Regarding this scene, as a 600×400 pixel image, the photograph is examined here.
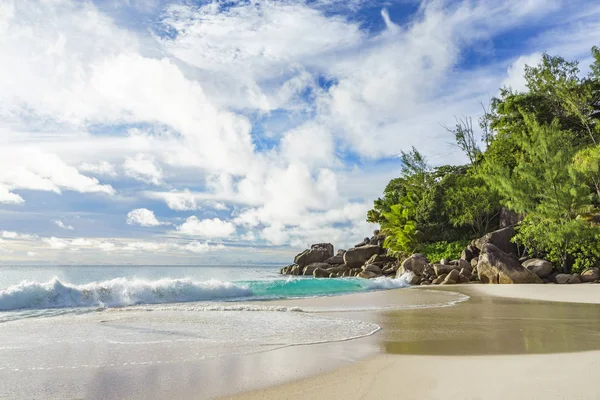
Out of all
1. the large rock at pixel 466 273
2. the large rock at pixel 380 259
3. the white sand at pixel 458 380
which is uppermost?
the large rock at pixel 380 259

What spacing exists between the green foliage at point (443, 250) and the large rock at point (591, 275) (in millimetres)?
10658

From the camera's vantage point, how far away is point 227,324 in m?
10.8

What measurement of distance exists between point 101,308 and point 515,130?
3569 centimetres

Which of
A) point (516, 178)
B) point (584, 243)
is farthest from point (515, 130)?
point (584, 243)

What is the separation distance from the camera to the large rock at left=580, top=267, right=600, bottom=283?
21266 mm

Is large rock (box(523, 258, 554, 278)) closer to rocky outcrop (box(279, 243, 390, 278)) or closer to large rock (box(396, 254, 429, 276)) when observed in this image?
large rock (box(396, 254, 429, 276))

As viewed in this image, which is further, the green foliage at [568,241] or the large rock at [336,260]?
the large rock at [336,260]

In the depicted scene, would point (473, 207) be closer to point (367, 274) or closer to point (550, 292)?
point (367, 274)

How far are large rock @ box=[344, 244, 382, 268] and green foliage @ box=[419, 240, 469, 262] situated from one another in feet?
30.8

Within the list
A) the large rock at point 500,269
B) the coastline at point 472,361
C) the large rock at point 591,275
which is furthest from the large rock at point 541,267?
the coastline at point 472,361

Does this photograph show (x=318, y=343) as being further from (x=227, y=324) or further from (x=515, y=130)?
(x=515, y=130)

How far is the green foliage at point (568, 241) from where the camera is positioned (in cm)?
2183

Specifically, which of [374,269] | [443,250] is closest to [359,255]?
[374,269]

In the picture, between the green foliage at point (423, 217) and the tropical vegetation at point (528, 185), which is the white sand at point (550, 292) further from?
the green foliage at point (423, 217)
